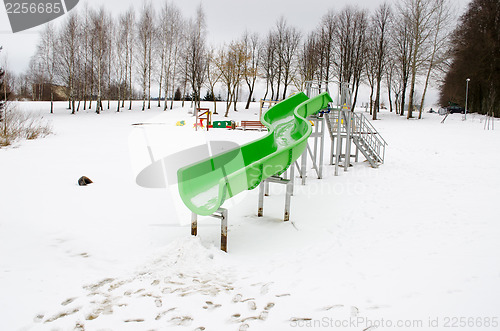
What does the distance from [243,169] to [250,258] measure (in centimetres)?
134

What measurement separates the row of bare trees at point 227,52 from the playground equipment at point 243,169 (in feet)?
83.3

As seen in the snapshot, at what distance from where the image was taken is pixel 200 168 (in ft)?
19.7

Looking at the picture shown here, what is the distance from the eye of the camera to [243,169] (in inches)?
207

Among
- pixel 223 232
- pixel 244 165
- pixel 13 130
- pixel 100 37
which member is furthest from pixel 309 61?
pixel 223 232

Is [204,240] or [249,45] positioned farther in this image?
[249,45]

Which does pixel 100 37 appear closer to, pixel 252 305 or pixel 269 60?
pixel 269 60

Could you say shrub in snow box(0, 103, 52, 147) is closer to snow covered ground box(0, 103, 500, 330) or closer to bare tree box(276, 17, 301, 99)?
snow covered ground box(0, 103, 500, 330)

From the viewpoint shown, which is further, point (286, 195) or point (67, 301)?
point (286, 195)

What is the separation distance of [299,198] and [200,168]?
3.02 m

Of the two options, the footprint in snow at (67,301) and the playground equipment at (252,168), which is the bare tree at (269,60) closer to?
the playground equipment at (252,168)

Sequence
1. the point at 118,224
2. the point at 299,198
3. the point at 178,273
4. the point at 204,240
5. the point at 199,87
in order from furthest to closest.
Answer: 1. the point at 199,87
2. the point at 299,198
3. the point at 118,224
4. the point at 204,240
5. the point at 178,273

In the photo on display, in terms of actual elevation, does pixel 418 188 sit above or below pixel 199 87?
below

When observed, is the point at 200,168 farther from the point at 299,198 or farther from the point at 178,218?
the point at 299,198

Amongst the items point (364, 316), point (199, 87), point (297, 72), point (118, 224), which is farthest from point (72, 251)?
point (297, 72)
